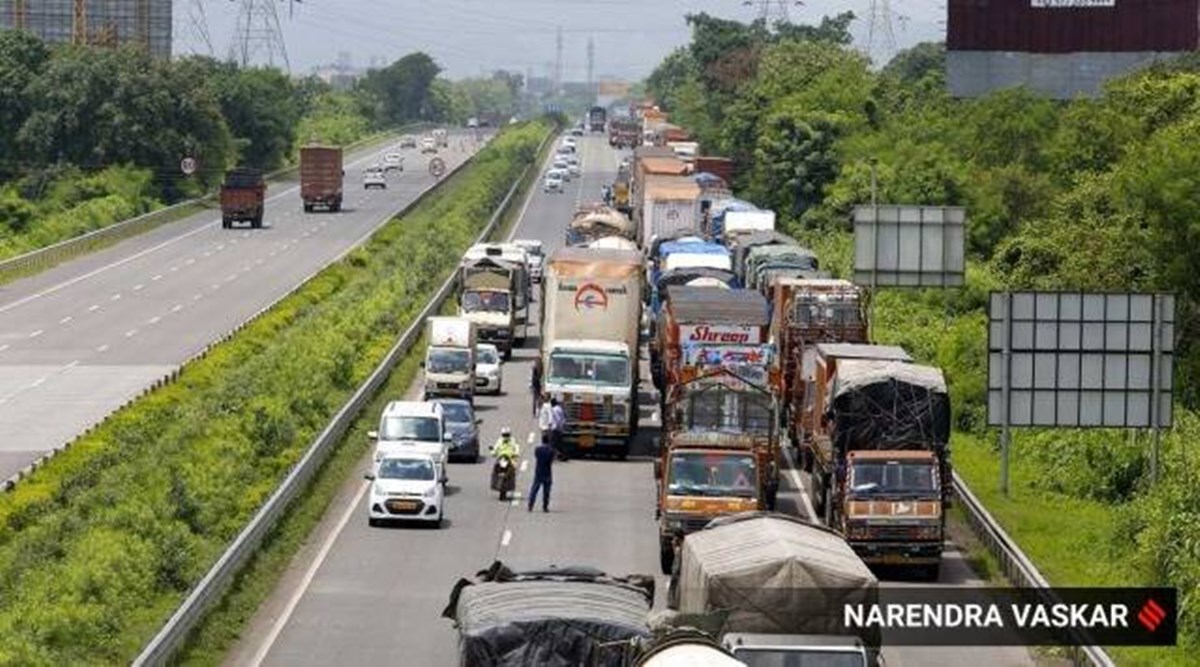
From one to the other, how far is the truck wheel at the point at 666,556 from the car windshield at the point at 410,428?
9532 millimetres

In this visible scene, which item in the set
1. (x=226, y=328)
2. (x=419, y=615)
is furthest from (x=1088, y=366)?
(x=226, y=328)

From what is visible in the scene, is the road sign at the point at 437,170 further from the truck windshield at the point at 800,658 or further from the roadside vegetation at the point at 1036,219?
the truck windshield at the point at 800,658

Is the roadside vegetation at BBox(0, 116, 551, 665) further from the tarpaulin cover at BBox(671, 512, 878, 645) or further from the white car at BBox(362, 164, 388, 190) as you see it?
the white car at BBox(362, 164, 388, 190)

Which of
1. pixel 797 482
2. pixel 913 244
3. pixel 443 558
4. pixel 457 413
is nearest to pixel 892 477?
pixel 443 558

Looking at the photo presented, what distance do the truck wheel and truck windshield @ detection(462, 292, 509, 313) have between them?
3107cm

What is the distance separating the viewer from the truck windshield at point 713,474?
4022 cm

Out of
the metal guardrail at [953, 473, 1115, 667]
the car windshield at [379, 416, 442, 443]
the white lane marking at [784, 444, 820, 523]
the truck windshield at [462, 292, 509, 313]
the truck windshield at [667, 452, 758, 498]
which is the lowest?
the white lane marking at [784, 444, 820, 523]

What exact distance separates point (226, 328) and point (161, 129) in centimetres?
5925

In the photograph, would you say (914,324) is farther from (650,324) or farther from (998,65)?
(998,65)

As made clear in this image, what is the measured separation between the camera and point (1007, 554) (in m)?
39.8

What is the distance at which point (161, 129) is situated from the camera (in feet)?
444

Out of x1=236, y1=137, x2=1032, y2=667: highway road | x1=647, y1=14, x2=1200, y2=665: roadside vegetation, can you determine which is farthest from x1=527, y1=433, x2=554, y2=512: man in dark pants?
x1=647, y1=14, x2=1200, y2=665: roadside vegetation

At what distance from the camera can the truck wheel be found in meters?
39.9

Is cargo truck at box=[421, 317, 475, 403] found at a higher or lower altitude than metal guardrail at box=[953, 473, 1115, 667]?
higher
